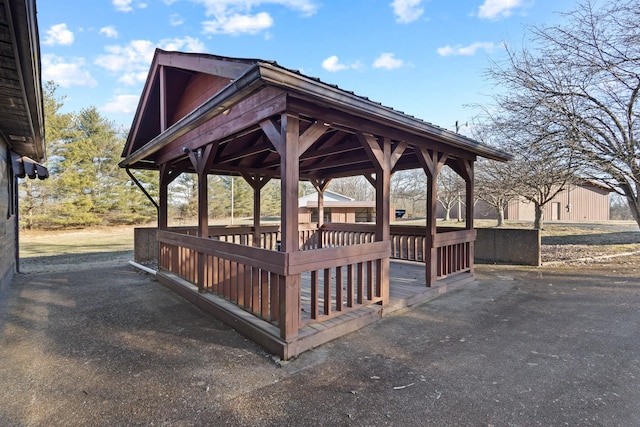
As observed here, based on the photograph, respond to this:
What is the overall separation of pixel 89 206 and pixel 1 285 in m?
18.1

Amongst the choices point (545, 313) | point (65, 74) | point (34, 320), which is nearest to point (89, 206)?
point (65, 74)

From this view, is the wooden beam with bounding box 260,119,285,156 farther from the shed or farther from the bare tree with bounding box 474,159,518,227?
the shed

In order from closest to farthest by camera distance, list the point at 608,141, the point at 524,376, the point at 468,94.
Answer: the point at 524,376 → the point at 608,141 → the point at 468,94

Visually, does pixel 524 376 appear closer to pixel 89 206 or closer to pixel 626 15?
pixel 626 15

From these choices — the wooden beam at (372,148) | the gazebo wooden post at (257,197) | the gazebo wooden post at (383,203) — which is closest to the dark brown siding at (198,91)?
the wooden beam at (372,148)

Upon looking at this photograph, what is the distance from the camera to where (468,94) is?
29.2ft

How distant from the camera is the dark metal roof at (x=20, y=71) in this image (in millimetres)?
2066

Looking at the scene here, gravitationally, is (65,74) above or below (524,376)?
above

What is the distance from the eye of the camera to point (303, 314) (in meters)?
3.63

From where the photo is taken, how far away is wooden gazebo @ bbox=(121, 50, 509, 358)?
291 cm

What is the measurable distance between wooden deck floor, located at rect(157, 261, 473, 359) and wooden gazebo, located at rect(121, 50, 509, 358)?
0.02 metres

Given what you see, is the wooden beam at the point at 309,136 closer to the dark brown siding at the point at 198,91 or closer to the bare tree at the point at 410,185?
the dark brown siding at the point at 198,91

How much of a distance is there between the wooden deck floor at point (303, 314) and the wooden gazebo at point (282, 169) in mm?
16

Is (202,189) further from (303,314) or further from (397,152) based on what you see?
(397,152)
